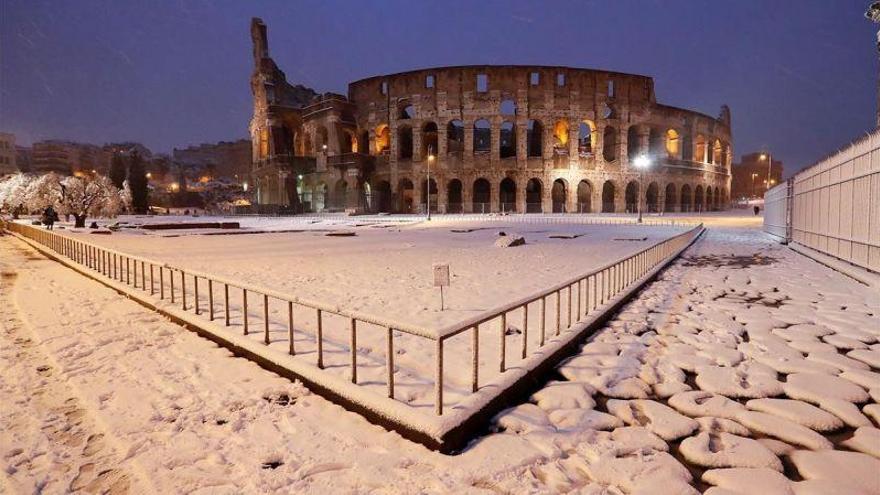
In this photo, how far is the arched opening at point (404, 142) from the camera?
166 ft

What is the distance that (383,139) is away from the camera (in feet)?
176

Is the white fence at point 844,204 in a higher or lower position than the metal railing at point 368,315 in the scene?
higher

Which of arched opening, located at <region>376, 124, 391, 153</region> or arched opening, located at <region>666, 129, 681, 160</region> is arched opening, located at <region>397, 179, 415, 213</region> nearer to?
arched opening, located at <region>376, 124, 391, 153</region>

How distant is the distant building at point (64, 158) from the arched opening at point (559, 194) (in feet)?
360

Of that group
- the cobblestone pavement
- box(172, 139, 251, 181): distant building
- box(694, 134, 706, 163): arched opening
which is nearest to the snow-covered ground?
the cobblestone pavement

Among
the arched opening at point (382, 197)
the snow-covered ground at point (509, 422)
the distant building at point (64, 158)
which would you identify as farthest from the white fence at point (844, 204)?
the distant building at point (64, 158)

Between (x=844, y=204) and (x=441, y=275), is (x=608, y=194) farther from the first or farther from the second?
(x=441, y=275)

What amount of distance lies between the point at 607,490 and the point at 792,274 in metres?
10.1

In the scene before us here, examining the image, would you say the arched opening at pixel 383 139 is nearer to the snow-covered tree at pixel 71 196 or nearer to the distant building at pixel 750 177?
the snow-covered tree at pixel 71 196

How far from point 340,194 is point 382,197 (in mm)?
4903

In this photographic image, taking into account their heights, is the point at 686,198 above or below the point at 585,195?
below

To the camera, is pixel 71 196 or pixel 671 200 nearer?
pixel 71 196

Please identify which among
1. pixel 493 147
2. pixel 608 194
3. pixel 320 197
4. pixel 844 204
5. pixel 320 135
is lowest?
pixel 844 204

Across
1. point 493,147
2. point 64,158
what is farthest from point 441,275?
point 64,158
